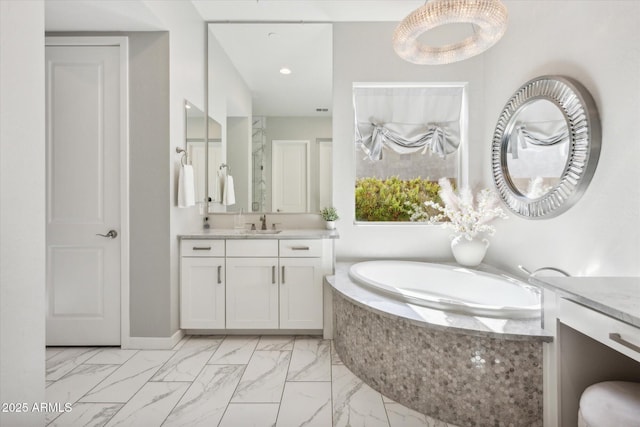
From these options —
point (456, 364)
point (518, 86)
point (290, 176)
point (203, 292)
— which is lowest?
point (456, 364)

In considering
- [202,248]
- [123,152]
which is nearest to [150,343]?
[202,248]

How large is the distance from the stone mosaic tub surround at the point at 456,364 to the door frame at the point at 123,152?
182 cm

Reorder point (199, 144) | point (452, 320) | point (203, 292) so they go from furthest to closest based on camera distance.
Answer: point (199, 144) < point (203, 292) < point (452, 320)

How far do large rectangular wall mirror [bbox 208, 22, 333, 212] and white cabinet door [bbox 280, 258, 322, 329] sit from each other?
2.65 ft

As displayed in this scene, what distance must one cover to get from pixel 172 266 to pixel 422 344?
6.35ft

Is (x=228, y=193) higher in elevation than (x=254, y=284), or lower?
higher

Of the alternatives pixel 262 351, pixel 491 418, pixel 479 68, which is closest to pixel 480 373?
pixel 491 418

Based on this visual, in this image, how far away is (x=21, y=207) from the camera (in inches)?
50.3

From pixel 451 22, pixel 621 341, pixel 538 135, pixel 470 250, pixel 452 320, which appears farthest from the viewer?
pixel 470 250

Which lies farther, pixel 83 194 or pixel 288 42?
pixel 288 42

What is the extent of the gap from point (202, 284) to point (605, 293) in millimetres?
2566

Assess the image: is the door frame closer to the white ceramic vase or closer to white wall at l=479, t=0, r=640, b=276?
the white ceramic vase

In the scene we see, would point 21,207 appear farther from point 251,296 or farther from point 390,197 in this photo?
point 390,197

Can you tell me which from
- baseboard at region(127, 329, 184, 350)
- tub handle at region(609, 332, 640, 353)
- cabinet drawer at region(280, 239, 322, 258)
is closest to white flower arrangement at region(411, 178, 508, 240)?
cabinet drawer at region(280, 239, 322, 258)
